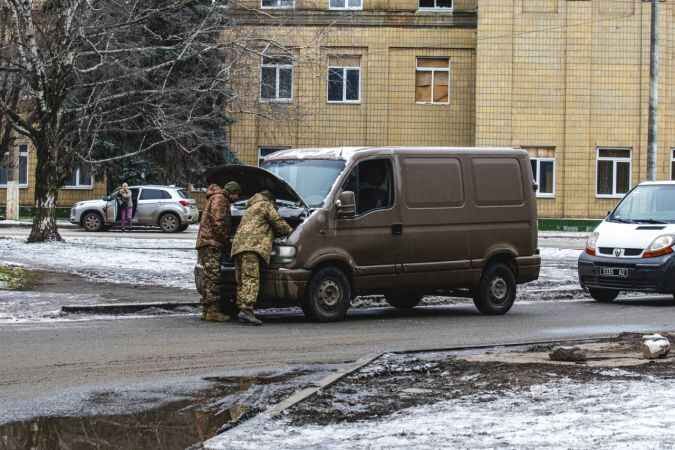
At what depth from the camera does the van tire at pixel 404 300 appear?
58.5ft

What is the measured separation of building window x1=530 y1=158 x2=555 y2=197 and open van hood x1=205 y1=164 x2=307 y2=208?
31157 millimetres

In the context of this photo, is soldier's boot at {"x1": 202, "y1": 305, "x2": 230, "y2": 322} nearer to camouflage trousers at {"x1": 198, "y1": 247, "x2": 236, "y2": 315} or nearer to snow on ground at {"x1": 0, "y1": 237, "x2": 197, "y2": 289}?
camouflage trousers at {"x1": 198, "y1": 247, "x2": 236, "y2": 315}

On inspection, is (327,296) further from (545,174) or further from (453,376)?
(545,174)

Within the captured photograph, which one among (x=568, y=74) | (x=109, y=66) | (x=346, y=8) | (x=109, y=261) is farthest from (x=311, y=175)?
(x=346, y=8)

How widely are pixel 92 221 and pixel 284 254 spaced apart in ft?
90.0

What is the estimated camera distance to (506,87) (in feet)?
149

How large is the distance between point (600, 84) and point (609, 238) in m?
27.2

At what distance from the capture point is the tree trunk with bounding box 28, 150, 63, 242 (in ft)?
90.4

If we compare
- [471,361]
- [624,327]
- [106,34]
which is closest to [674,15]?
[106,34]

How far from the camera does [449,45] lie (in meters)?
47.1

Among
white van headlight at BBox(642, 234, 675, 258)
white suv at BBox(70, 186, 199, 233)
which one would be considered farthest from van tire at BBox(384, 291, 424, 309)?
white suv at BBox(70, 186, 199, 233)

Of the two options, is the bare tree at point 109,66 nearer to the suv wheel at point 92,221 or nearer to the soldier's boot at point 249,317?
the soldier's boot at point 249,317

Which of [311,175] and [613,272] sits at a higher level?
[311,175]

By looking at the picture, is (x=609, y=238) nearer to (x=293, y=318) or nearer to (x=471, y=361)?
(x=293, y=318)
